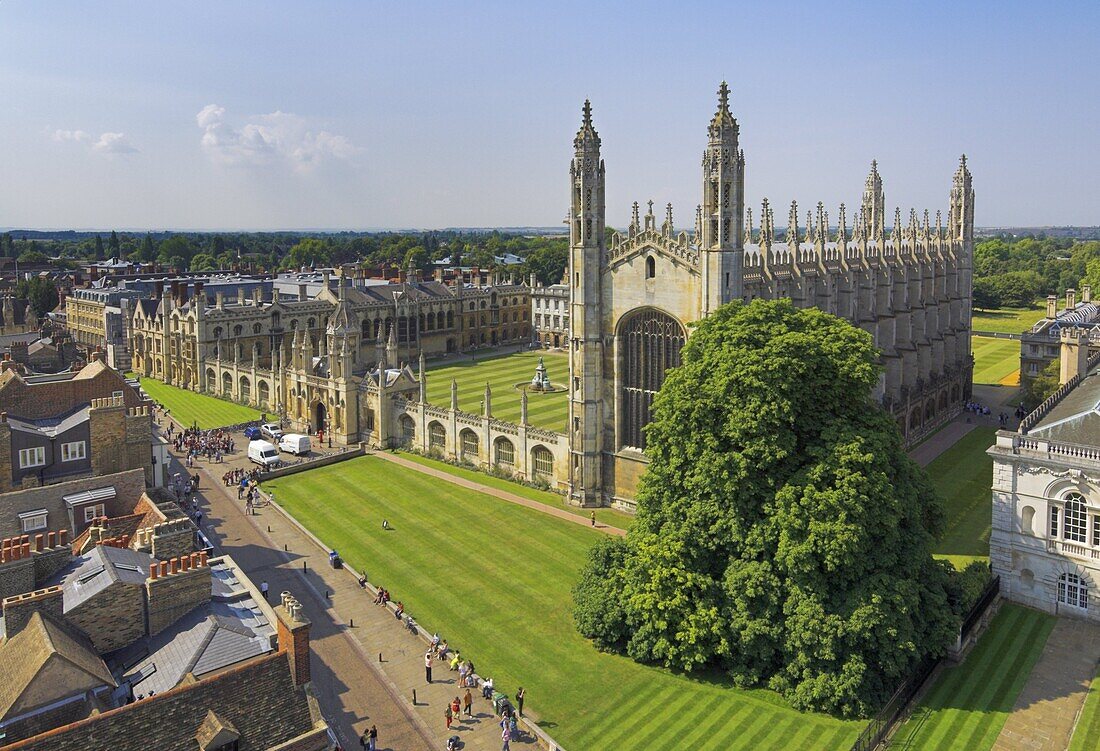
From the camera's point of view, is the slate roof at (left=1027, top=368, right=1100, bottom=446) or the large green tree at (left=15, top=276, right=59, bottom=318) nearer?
the slate roof at (left=1027, top=368, right=1100, bottom=446)

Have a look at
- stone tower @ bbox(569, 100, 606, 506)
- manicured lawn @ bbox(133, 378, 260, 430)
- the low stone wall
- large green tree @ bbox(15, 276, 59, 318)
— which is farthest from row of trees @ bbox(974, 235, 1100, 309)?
large green tree @ bbox(15, 276, 59, 318)

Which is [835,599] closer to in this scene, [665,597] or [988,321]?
[665,597]

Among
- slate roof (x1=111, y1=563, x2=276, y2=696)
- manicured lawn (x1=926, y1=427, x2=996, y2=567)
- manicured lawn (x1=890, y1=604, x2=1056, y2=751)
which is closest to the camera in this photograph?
slate roof (x1=111, y1=563, x2=276, y2=696)

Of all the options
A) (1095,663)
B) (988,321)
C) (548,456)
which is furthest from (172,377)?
(988,321)

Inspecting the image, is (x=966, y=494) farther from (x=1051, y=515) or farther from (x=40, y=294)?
(x=40, y=294)

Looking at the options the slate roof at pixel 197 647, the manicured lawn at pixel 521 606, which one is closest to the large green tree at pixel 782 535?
the manicured lawn at pixel 521 606

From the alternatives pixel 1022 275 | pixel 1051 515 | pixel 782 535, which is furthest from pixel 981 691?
pixel 1022 275

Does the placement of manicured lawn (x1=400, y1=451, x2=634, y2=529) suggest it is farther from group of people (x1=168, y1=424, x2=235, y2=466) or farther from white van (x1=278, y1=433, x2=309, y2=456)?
group of people (x1=168, y1=424, x2=235, y2=466)
